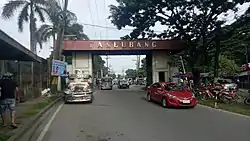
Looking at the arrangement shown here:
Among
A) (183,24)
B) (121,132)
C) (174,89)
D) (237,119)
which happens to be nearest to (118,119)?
(121,132)

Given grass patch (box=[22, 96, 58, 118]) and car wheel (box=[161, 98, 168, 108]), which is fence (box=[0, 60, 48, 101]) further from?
car wheel (box=[161, 98, 168, 108])

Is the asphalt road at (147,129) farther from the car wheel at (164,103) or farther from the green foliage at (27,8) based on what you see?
the green foliage at (27,8)

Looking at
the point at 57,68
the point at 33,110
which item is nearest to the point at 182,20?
the point at 57,68

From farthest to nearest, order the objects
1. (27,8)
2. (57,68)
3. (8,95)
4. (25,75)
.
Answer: (27,8), (57,68), (25,75), (8,95)

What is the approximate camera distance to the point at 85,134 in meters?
10.5

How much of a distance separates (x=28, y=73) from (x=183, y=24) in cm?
1385

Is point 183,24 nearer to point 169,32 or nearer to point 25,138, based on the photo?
point 169,32

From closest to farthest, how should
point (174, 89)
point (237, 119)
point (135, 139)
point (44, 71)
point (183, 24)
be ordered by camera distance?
point (135, 139) < point (237, 119) < point (174, 89) < point (183, 24) < point (44, 71)

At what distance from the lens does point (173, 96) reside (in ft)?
62.5

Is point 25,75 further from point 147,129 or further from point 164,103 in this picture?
point 147,129

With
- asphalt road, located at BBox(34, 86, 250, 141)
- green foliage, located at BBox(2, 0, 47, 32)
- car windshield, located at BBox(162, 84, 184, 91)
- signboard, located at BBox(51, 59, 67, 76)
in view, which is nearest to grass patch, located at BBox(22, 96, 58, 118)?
asphalt road, located at BBox(34, 86, 250, 141)

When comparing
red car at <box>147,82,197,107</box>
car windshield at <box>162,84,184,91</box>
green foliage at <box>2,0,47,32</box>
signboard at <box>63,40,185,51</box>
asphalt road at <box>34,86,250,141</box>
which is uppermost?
green foliage at <box>2,0,47,32</box>

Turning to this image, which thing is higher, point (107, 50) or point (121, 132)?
point (107, 50)

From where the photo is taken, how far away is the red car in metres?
18.8
